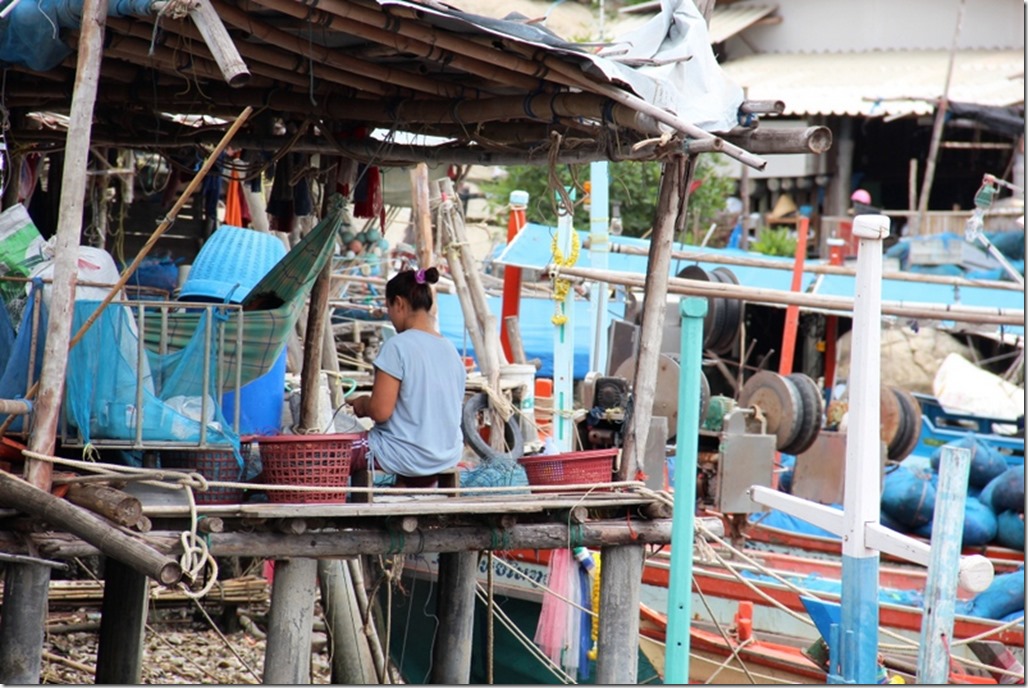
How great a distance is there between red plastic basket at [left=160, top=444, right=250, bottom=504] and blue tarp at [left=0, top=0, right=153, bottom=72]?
181 centimetres

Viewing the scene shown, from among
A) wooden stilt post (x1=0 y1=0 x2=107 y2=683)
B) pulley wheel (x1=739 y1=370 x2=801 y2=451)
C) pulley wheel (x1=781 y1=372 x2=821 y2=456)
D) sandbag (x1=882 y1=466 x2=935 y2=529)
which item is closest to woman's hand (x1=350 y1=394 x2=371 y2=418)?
wooden stilt post (x1=0 y1=0 x2=107 y2=683)

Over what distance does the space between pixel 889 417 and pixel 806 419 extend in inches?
76.4

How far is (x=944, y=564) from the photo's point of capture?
701cm

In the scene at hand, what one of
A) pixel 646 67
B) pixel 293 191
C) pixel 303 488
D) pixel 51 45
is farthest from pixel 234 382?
pixel 293 191

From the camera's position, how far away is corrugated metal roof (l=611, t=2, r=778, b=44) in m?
24.9

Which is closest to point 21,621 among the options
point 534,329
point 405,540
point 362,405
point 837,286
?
point 405,540

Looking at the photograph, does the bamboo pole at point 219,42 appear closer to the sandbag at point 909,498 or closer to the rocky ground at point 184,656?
the rocky ground at point 184,656

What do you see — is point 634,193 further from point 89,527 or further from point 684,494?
point 89,527

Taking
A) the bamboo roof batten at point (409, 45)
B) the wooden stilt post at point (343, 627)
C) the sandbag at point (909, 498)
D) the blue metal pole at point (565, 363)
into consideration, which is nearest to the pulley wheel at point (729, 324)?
the sandbag at point (909, 498)

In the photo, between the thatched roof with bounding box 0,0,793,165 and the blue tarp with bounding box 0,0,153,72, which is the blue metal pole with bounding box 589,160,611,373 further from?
the blue tarp with bounding box 0,0,153,72

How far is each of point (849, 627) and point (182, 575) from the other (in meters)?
3.51

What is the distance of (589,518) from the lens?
21.5 feet

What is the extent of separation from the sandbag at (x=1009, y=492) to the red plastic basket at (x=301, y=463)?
8.87 m

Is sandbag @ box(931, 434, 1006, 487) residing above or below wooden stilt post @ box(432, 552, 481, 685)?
above
